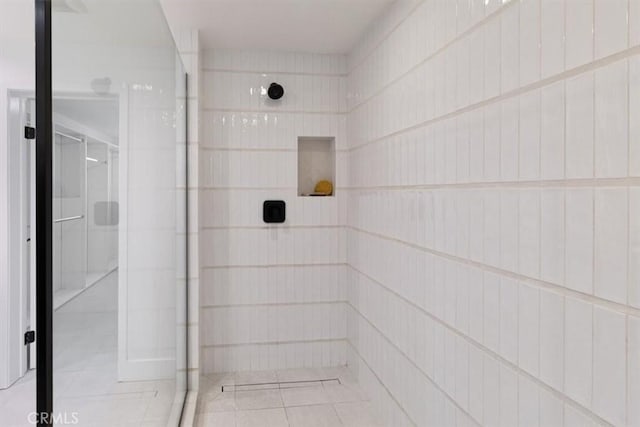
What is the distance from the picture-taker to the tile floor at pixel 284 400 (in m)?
2.78

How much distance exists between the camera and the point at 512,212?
1444mm

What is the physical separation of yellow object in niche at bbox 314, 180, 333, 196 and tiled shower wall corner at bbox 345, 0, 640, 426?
972 millimetres

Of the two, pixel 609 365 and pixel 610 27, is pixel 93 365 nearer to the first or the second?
pixel 609 365

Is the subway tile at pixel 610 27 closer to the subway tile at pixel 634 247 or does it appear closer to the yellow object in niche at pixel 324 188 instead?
the subway tile at pixel 634 247

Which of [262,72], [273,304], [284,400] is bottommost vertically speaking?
[284,400]

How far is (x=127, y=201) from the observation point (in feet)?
4.76

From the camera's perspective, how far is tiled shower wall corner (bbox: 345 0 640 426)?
3.46ft

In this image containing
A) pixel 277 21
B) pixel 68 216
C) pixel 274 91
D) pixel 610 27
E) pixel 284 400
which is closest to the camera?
pixel 68 216

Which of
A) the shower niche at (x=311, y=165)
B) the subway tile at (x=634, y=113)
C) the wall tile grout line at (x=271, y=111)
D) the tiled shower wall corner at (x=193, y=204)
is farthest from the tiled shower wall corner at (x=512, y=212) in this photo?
the tiled shower wall corner at (x=193, y=204)

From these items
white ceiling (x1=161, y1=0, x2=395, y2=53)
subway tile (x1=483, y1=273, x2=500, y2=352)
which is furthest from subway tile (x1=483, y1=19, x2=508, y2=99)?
white ceiling (x1=161, y1=0, x2=395, y2=53)

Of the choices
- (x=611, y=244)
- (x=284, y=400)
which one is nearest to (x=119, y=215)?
(x=611, y=244)

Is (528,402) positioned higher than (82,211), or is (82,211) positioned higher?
(82,211)

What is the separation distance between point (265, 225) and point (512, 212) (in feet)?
7.63

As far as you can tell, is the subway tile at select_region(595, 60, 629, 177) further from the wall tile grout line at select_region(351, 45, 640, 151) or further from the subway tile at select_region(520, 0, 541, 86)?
the subway tile at select_region(520, 0, 541, 86)
